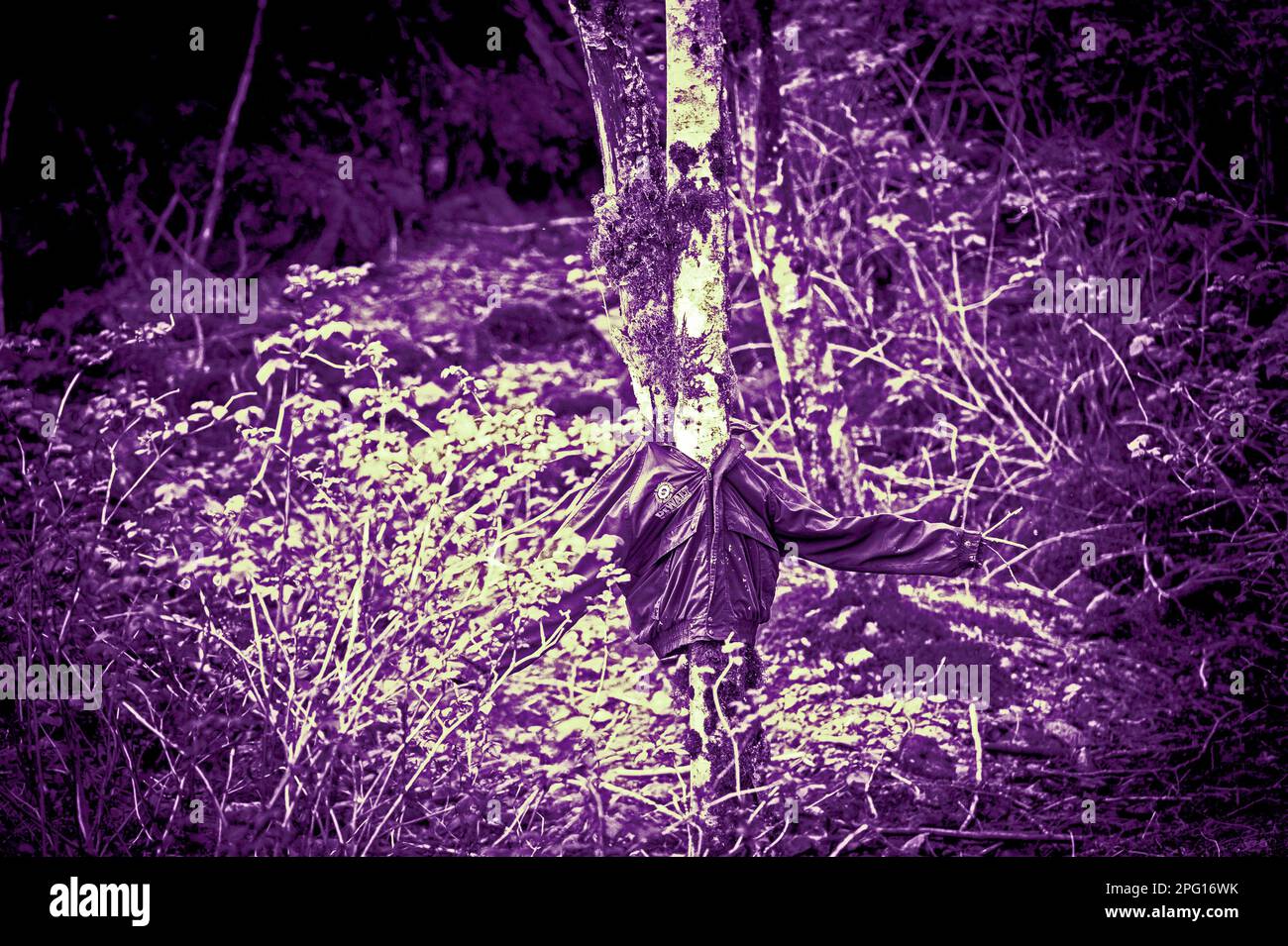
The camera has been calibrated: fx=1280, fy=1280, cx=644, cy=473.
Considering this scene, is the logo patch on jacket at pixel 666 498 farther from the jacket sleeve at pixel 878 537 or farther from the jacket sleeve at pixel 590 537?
the jacket sleeve at pixel 878 537

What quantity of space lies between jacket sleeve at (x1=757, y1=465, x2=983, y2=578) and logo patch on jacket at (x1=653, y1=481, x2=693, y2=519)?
41 centimetres

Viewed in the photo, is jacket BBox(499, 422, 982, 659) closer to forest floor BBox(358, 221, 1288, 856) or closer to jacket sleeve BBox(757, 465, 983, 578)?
jacket sleeve BBox(757, 465, 983, 578)

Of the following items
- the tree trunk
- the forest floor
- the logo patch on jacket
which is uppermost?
the tree trunk

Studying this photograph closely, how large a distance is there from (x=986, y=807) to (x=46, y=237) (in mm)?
7093

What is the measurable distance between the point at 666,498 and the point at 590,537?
0.37 m

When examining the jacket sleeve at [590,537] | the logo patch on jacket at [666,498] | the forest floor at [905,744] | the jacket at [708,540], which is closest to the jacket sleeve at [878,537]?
the jacket at [708,540]

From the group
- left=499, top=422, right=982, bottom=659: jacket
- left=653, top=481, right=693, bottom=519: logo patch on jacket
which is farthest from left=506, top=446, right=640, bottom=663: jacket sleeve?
left=653, top=481, right=693, bottom=519: logo patch on jacket

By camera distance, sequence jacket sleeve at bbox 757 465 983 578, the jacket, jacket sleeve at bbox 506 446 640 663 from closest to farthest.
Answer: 1. jacket sleeve at bbox 506 446 640 663
2. the jacket
3. jacket sleeve at bbox 757 465 983 578

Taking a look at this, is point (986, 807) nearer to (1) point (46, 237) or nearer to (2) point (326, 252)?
(2) point (326, 252)

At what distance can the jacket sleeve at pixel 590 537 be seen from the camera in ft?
17.6

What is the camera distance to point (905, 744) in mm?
6883

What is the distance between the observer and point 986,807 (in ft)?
21.8

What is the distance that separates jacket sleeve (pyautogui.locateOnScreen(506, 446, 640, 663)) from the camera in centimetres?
537

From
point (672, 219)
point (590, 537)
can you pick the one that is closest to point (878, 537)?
point (590, 537)
